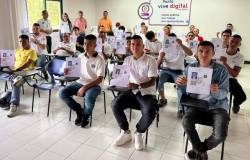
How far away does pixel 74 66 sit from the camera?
2789 mm

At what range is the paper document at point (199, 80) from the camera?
1.94 metres

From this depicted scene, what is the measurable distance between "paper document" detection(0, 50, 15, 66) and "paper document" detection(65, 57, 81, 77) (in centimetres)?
Result: 114

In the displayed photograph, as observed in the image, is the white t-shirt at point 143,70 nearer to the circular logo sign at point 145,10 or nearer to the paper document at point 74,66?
the paper document at point 74,66

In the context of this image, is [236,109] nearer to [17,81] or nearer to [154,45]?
[154,45]

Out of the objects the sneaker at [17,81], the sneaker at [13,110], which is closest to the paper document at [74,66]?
the sneaker at [17,81]

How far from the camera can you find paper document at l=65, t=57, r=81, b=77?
278 cm

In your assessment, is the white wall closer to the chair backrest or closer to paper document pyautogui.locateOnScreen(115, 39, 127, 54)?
paper document pyautogui.locateOnScreen(115, 39, 127, 54)

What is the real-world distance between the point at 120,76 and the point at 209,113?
1032 millimetres

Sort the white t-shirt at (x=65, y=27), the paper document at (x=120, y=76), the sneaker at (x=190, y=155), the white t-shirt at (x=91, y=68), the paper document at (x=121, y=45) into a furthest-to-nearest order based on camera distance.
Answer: the white t-shirt at (x=65, y=27) → the paper document at (x=121, y=45) → the white t-shirt at (x=91, y=68) → the paper document at (x=120, y=76) → the sneaker at (x=190, y=155)

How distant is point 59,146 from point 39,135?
395 mm

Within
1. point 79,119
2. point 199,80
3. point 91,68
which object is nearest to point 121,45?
point 91,68

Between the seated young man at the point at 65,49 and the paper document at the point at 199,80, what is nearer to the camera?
the paper document at the point at 199,80

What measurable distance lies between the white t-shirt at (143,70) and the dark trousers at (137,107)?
0.08 metres

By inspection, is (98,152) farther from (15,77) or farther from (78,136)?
(15,77)
